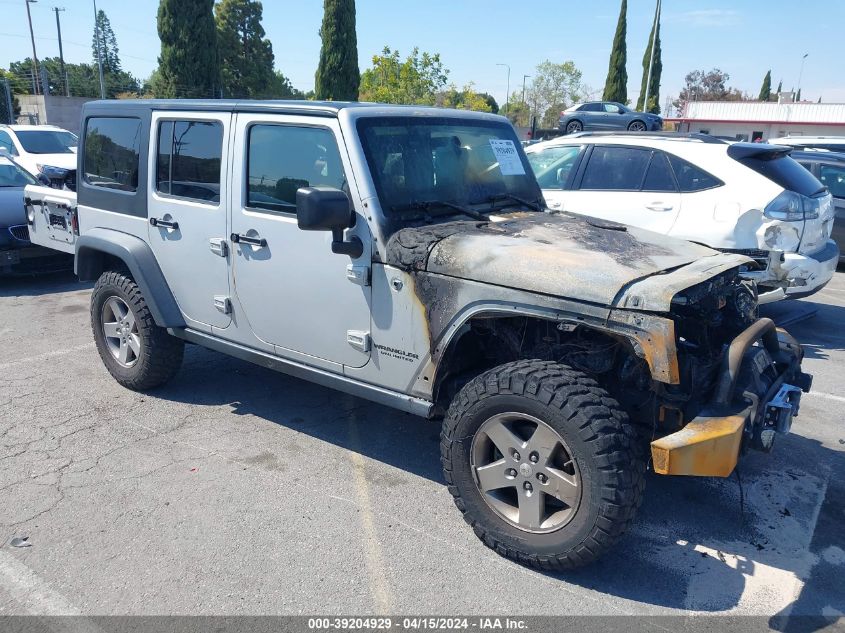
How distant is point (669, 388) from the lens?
3062mm

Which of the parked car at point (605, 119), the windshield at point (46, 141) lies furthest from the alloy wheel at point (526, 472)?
the parked car at point (605, 119)

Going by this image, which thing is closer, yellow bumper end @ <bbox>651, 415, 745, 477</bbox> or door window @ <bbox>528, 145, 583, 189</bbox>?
yellow bumper end @ <bbox>651, 415, 745, 477</bbox>

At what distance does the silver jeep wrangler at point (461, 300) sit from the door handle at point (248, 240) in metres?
0.02

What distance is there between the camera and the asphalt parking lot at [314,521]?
9.71ft

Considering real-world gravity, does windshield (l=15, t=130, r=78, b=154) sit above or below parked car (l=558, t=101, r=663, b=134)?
below

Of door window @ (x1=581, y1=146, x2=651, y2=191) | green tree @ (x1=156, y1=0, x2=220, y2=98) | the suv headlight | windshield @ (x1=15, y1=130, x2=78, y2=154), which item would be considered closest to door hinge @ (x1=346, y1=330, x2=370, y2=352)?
door window @ (x1=581, y1=146, x2=651, y2=191)

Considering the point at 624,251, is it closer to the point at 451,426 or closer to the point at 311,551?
the point at 451,426

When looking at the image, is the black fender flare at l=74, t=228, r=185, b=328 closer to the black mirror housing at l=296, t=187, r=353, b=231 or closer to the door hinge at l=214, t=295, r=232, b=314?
the door hinge at l=214, t=295, r=232, b=314

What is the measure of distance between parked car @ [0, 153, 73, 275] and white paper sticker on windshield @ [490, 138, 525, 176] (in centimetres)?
637

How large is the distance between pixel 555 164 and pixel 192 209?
14.2 feet

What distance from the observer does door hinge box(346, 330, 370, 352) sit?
12.0 feet

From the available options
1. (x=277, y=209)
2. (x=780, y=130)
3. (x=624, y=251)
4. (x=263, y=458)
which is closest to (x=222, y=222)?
(x=277, y=209)

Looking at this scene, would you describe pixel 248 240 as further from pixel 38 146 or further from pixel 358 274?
pixel 38 146

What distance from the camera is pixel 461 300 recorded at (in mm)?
3232
